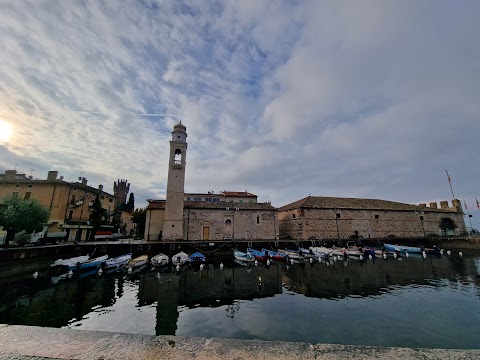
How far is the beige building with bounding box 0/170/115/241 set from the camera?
31.0 metres

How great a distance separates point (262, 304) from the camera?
12117mm

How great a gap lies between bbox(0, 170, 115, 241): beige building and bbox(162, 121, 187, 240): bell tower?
1414 cm

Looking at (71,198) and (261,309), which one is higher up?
(71,198)

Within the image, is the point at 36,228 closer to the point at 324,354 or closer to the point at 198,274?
the point at 198,274

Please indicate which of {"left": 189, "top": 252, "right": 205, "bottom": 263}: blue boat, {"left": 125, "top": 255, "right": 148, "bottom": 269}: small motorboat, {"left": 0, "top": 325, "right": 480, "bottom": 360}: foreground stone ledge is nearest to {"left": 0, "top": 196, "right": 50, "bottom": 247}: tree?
{"left": 125, "top": 255, "right": 148, "bottom": 269}: small motorboat

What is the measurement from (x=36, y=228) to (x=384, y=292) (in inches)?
1236

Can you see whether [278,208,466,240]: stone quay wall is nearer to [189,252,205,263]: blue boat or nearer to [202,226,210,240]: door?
[202,226,210,240]: door

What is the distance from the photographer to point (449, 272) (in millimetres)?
19688

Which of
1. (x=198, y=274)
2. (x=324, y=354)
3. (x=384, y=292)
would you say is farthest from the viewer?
(x=198, y=274)

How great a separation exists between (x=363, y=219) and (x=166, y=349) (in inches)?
1753

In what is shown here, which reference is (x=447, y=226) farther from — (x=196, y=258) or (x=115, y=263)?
(x=115, y=263)

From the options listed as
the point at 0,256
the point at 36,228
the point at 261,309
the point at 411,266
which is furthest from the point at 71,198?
the point at 411,266

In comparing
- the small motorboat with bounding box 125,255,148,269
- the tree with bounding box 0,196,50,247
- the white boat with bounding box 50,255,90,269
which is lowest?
the small motorboat with bounding box 125,255,148,269

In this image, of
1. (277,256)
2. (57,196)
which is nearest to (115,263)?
(277,256)
